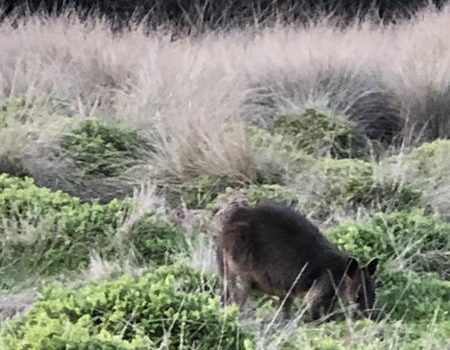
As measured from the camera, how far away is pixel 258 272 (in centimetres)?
529

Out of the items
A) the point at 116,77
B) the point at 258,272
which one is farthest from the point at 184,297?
the point at 116,77

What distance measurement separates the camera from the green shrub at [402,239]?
20.1 ft

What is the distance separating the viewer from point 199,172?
7934mm

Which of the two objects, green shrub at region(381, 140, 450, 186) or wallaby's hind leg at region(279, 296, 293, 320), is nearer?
wallaby's hind leg at region(279, 296, 293, 320)

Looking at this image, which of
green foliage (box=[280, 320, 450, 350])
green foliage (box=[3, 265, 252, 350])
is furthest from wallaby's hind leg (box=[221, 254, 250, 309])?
green foliage (box=[3, 265, 252, 350])

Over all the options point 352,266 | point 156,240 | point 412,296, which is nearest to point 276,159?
point 156,240

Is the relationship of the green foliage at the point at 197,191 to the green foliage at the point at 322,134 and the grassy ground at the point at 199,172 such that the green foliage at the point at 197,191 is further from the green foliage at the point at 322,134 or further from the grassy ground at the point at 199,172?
the green foliage at the point at 322,134

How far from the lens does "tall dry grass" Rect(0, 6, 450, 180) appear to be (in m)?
8.30

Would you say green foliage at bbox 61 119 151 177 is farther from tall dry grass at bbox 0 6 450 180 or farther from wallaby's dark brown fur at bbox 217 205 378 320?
wallaby's dark brown fur at bbox 217 205 378 320

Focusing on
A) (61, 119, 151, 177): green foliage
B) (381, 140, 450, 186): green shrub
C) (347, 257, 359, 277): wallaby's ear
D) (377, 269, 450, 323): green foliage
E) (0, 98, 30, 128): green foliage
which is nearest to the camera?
(347, 257, 359, 277): wallaby's ear

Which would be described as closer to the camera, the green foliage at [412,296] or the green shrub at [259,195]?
the green foliage at [412,296]

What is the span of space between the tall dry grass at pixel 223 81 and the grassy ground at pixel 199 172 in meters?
0.02

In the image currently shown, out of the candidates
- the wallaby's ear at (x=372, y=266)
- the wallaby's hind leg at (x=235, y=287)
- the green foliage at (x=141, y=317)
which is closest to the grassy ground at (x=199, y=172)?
the green foliage at (x=141, y=317)

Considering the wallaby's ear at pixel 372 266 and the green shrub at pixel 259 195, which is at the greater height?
the wallaby's ear at pixel 372 266
